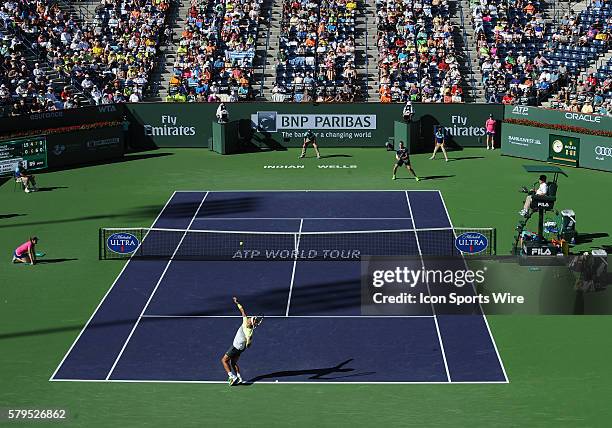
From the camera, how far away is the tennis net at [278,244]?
3669 centimetres

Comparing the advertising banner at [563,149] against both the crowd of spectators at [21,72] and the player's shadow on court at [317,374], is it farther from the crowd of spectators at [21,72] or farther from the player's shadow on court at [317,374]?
the player's shadow on court at [317,374]

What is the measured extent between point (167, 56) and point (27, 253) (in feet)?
99.7

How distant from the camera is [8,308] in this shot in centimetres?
3206

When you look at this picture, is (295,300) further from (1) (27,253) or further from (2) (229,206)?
(2) (229,206)

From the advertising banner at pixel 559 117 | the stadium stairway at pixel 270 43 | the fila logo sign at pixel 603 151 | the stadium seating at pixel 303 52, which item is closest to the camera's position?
the fila logo sign at pixel 603 151

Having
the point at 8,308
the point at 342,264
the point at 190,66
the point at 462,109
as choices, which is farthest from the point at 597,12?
the point at 8,308

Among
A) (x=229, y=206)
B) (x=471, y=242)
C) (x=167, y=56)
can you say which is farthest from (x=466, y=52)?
(x=471, y=242)

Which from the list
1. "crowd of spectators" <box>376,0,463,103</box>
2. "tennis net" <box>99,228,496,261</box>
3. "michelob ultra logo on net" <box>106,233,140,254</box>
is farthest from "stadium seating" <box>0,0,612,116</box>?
"michelob ultra logo on net" <box>106,233,140,254</box>

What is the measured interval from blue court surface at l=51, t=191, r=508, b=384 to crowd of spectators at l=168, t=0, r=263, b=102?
22.8 meters

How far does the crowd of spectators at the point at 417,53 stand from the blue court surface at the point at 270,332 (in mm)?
22046

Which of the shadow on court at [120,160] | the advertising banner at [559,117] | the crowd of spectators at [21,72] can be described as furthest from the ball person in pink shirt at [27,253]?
the advertising banner at [559,117]

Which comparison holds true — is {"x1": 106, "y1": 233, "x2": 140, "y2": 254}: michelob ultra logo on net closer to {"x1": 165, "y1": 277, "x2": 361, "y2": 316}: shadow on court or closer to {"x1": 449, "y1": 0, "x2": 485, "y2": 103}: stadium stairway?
{"x1": 165, "y1": 277, "x2": 361, "y2": 316}: shadow on court

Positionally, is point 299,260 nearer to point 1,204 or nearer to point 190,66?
point 1,204

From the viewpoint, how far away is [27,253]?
3647 cm
